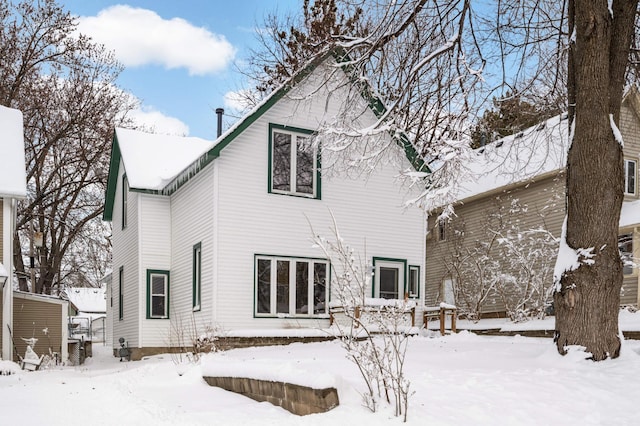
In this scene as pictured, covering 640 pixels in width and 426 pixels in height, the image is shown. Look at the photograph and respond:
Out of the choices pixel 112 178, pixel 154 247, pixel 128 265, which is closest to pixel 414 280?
pixel 154 247

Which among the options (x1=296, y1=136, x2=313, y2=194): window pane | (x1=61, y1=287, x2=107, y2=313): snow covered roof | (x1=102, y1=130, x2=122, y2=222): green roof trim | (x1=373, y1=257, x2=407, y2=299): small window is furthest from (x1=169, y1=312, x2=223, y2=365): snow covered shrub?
(x1=61, y1=287, x2=107, y2=313): snow covered roof

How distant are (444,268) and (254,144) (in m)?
11.0

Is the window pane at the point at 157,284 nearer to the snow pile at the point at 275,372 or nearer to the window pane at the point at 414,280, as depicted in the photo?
the window pane at the point at 414,280

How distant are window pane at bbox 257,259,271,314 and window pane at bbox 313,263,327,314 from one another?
1.11m

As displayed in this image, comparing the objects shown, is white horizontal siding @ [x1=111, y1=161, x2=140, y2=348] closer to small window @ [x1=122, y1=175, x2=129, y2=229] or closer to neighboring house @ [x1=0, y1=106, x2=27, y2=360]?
small window @ [x1=122, y1=175, x2=129, y2=229]

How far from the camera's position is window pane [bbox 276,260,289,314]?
571 inches

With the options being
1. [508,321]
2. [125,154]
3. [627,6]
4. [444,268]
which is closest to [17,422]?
[627,6]

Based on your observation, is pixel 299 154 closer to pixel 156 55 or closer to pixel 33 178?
pixel 156 55

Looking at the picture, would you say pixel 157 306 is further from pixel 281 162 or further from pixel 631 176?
pixel 631 176

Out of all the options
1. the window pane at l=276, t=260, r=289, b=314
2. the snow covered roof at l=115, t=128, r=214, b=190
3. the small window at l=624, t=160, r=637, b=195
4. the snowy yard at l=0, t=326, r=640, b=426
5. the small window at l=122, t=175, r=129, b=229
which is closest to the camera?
the snowy yard at l=0, t=326, r=640, b=426

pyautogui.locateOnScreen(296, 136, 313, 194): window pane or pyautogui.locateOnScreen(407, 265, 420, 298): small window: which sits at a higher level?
pyautogui.locateOnScreen(296, 136, 313, 194): window pane

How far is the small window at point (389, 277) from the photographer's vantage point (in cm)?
1571

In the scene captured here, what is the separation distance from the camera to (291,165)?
1511cm

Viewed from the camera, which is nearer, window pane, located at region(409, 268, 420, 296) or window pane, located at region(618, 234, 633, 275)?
window pane, located at region(409, 268, 420, 296)
